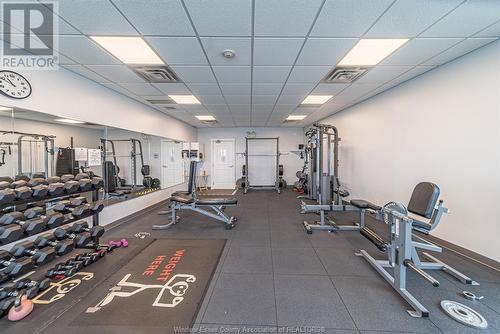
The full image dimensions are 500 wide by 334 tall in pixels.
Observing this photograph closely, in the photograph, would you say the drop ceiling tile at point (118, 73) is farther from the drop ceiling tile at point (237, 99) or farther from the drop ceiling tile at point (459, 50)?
the drop ceiling tile at point (459, 50)

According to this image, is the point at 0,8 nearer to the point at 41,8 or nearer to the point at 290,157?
the point at 41,8

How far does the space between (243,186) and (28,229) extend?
647 centimetres

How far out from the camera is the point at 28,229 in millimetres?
1858

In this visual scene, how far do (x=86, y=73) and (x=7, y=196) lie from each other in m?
2.04

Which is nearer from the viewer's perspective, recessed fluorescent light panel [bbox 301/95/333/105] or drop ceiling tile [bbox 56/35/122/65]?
drop ceiling tile [bbox 56/35/122/65]

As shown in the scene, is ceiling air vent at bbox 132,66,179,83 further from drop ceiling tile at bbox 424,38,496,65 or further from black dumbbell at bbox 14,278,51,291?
drop ceiling tile at bbox 424,38,496,65

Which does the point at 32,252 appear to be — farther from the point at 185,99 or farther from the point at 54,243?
the point at 185,99

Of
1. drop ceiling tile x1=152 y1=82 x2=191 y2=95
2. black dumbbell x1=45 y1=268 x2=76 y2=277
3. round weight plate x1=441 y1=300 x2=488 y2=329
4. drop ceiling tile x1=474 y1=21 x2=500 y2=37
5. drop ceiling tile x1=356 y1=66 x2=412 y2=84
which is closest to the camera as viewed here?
round weight plate x1=441 y1=300 x2=488 y2=329

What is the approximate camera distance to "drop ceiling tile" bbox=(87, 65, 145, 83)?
2760mm

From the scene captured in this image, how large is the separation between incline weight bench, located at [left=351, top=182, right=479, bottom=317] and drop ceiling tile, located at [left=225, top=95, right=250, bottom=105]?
10.5 ft

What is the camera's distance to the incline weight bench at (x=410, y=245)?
1.81 metres

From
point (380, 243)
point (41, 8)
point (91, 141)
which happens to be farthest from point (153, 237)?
point (380, 243)

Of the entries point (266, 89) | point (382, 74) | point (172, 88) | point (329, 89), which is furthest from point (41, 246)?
point (382, 74)

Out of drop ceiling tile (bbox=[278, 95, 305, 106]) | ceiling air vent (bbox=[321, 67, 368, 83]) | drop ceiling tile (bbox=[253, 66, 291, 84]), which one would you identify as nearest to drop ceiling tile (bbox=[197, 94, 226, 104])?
drop ceiling tile (bbox=[253, 66, 291, 84])
